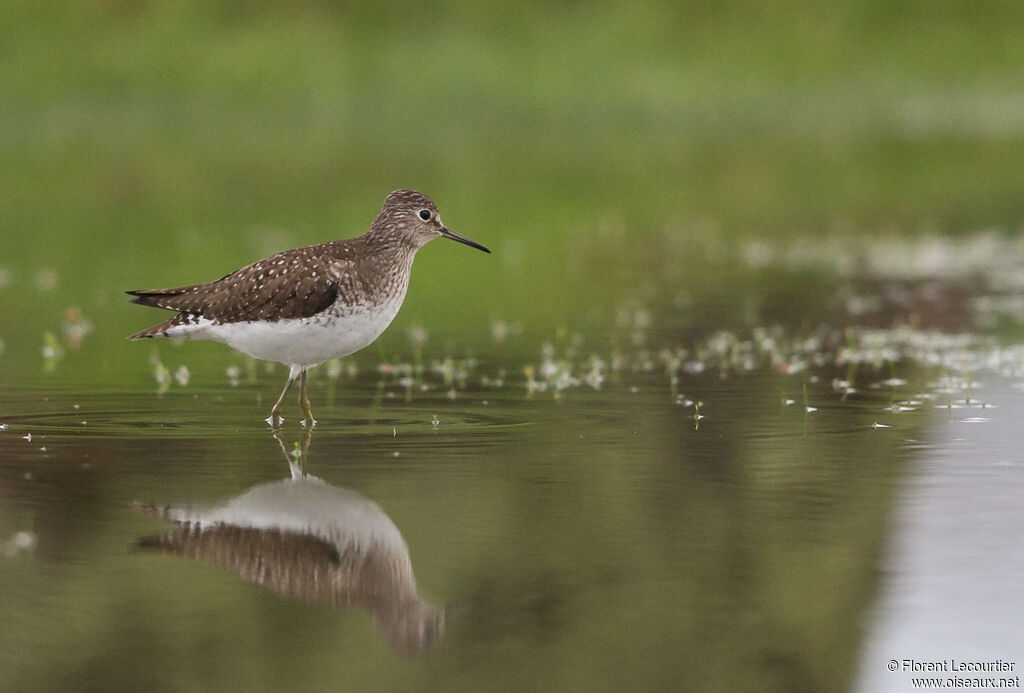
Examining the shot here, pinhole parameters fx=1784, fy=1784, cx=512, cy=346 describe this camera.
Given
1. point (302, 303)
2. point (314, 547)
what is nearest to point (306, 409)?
point (302, 303)

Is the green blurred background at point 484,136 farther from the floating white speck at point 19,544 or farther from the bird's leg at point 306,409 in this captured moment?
the floating white speck at point 19,544

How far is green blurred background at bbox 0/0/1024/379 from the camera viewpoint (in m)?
28.8

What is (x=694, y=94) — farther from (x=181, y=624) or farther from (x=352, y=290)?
(x=181, y=624)

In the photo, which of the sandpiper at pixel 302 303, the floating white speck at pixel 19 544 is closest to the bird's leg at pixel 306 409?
the sandpiper at pixel 302 303

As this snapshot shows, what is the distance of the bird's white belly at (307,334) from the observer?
14062 mm

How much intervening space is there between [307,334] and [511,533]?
4.31 m

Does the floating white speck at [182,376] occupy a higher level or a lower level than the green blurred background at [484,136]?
lower

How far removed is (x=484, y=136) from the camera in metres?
63.9

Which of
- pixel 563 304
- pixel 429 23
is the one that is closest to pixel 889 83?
pixel 429 23

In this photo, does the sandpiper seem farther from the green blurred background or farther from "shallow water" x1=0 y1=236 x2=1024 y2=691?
the green blurred background

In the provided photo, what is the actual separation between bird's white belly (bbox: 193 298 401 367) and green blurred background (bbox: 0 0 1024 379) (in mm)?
3790

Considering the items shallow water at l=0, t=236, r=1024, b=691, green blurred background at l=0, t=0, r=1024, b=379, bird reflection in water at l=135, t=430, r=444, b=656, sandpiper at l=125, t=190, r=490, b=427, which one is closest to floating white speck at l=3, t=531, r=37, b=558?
shallow water at l=0, t=236, r=1024, b=691

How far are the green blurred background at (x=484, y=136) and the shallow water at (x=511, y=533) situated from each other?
183 inches

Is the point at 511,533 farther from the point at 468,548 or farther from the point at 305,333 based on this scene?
the point at 305,333
